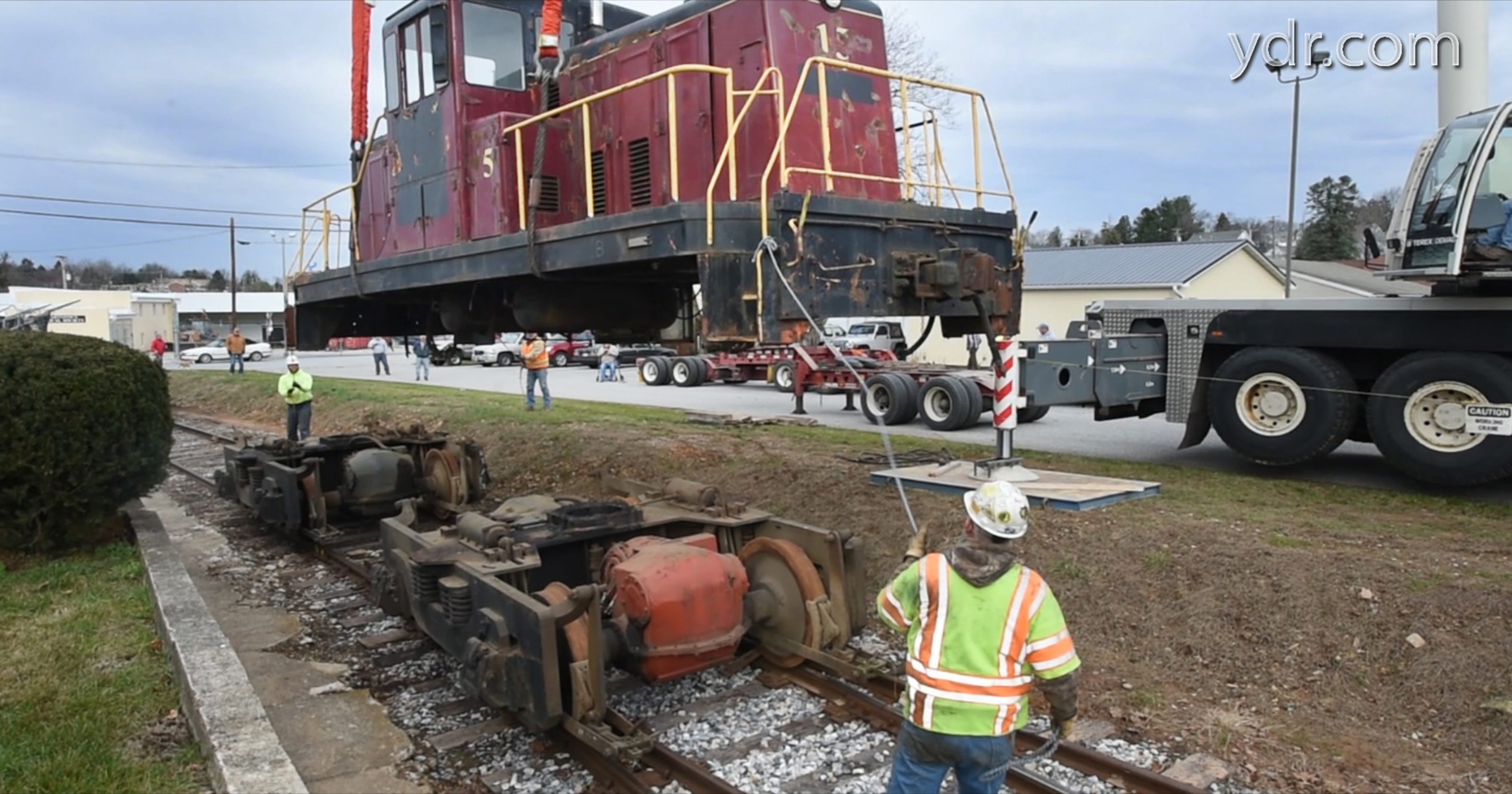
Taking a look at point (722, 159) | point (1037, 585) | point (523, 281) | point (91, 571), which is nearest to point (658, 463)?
point (523, 281)

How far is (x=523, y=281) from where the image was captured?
6.95 m

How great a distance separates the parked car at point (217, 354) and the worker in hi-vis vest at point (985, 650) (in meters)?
56.1

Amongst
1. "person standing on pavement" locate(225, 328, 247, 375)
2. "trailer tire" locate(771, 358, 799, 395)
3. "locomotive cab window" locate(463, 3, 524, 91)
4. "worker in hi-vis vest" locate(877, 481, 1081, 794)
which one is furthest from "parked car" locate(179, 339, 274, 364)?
"worker in hi-vis vest" locate(877, 481, 1081, 794)

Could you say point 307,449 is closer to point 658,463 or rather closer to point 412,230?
point 412,230

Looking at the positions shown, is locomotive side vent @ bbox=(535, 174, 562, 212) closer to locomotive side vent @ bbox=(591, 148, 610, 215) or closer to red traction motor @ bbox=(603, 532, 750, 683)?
locomotive side vent @ bbox=(591, 148, 610, 215)

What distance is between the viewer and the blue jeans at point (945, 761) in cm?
326

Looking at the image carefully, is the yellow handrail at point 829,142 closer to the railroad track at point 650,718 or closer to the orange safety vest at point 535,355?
the railroad track at point 650,718

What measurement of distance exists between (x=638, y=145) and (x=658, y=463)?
4.93 metres

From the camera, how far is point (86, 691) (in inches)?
204

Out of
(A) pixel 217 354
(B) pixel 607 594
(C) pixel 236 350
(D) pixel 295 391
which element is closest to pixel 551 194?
(B) pixel 607 594

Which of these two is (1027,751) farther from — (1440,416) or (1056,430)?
(1056,430)

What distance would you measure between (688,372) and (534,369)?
337 inches

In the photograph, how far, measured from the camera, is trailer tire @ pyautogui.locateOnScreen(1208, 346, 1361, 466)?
348 inches

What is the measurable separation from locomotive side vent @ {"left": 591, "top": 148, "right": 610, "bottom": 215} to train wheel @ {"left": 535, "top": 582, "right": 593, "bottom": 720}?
3344mm
